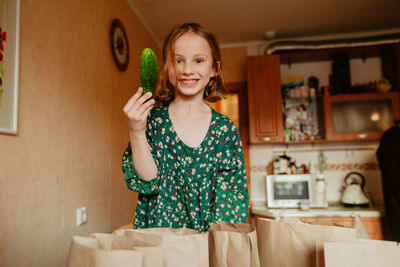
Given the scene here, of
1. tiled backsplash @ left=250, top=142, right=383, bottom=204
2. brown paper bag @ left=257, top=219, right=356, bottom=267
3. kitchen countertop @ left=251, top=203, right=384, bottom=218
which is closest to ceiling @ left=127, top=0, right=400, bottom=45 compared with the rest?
tiled backsplash @ left=250, top=142, right=383, bottom=204

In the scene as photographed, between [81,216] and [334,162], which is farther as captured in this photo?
[334,162]

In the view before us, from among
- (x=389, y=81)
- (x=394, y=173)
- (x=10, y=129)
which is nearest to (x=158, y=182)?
(x=10, y=129)

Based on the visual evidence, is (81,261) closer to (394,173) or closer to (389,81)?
(394,173)

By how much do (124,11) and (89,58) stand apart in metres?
0.87

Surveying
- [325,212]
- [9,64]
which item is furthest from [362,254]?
[325,212]

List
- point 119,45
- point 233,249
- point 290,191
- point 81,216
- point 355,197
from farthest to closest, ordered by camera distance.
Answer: point 290,191
point 355,197
point 119,45
point 81,216
point 233,249

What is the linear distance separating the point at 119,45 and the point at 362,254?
2283mm

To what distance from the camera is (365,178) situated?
131 inches

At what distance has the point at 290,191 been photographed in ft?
9.98

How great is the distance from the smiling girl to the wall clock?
1619 mm

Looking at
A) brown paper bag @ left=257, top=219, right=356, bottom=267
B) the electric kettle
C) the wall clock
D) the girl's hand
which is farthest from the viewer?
the electric kettle

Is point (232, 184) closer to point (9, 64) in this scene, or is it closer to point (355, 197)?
point (9, 64)

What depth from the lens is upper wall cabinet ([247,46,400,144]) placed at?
3.07m

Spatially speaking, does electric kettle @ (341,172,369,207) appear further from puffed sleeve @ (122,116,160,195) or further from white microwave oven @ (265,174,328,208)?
puffed sleeve @ (122,116,160,195)
